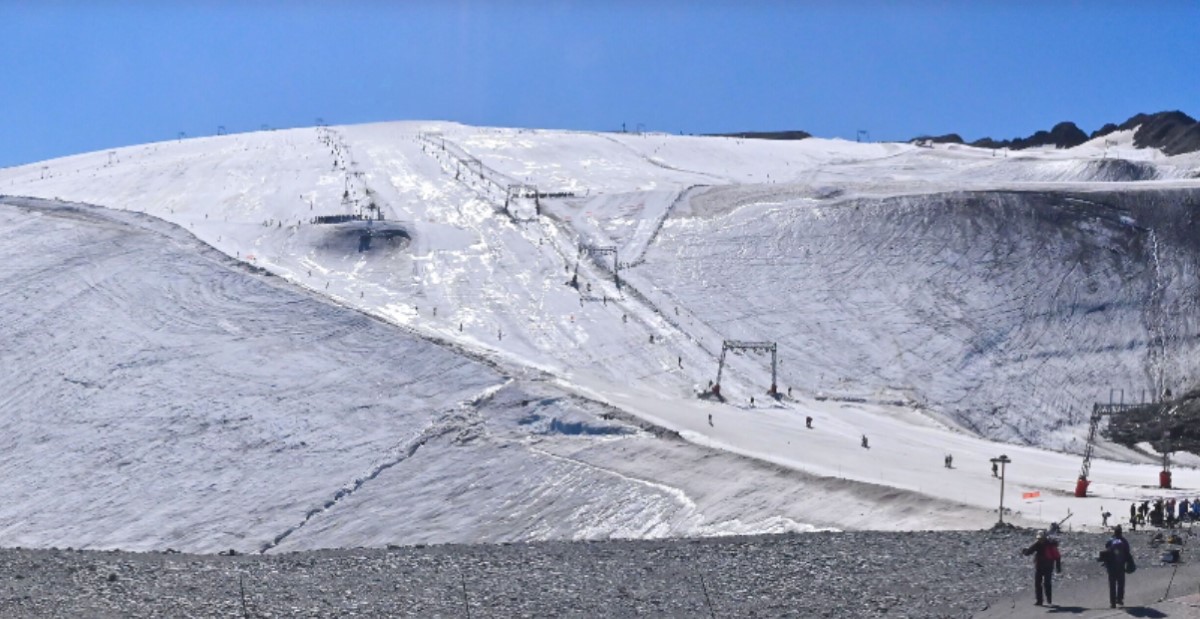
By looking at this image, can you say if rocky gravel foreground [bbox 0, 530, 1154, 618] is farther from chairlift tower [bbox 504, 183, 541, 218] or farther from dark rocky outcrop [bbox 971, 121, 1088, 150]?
dark rocky outcrop [bbox 971, 121, 1088, 150]

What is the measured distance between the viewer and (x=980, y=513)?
29.0m

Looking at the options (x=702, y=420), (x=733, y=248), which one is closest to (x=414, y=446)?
(x=702, y=420)

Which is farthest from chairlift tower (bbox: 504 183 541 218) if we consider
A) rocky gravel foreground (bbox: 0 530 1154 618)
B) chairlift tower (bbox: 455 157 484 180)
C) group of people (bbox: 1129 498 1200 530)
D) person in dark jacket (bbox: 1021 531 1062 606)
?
person in dark jacket (bbox: 1021 531 1062 606)

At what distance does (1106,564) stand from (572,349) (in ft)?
129

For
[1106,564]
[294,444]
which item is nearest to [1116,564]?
[1106,564]

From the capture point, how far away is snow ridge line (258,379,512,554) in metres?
38.5

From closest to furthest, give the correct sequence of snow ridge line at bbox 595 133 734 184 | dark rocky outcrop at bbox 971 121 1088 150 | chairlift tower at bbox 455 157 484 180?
snow ridge line at bbox 595 133 734 184 < chairlift tower at bbox 455 157 484 180 < dark rocky outcrop at bbox 971 121 1088 150

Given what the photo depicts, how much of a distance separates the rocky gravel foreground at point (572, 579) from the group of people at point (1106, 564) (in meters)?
0.93

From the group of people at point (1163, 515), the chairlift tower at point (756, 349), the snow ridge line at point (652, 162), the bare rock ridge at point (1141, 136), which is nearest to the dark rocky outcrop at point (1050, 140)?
the bare rock ridge at point (1141, 136)

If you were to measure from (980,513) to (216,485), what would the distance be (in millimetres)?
22219

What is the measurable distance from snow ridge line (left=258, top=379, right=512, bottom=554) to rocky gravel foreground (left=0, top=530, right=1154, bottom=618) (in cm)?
1374

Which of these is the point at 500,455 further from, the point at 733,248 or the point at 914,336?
the point at 733,248

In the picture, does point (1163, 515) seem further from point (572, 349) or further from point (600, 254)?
point (600, 254)

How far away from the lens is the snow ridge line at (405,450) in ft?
126
